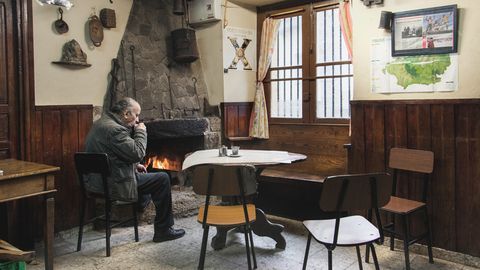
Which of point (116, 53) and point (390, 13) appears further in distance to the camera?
Answer: point (116, 53)

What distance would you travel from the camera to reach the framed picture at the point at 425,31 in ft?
10.0

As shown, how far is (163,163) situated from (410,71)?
9.35 feet

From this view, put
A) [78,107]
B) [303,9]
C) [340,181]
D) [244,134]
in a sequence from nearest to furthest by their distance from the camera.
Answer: [340,181], [78,107], [303,9], [244,134]

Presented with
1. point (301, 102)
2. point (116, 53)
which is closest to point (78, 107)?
point (116, 53)

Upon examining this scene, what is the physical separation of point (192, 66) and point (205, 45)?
0.29m

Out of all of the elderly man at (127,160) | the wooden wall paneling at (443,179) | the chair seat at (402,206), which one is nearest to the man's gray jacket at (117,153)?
the elderly man at (127,160)

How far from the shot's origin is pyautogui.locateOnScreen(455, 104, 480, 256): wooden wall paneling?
3014mm

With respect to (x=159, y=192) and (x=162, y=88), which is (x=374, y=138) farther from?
(x=162, y=88)

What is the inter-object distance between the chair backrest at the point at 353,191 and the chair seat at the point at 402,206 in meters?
0.67

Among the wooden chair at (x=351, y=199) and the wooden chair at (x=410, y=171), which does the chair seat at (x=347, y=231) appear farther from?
the wooden chair at (x=410, y=171)

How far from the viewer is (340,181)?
87.8 inches

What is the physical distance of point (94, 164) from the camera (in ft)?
10.6

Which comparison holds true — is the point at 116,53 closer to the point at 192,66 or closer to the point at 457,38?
the point at 192,66

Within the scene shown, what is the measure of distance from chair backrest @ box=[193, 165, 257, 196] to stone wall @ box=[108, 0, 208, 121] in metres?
1.79
